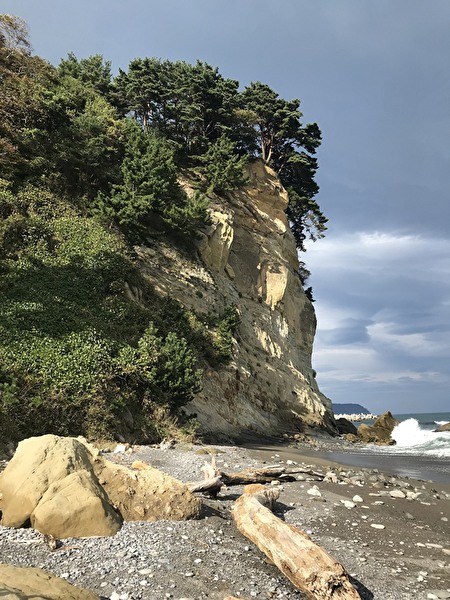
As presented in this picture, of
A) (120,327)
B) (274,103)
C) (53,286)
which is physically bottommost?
(120,327)

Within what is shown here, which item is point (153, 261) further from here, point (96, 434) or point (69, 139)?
point (96, 434)

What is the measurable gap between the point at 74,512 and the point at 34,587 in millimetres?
2530

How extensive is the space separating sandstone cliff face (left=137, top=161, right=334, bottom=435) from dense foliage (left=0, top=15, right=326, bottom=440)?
2.05 m

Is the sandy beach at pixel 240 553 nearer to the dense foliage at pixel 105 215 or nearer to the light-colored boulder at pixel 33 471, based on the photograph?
the light-colored boulder at pixel 33 471

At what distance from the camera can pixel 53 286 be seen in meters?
17.9

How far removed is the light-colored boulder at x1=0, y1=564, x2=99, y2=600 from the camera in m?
3.23

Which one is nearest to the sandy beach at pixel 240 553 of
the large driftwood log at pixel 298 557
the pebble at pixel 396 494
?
the large driftwood log at pixel 298 557

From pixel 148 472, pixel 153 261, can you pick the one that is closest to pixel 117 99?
pixel 153 261

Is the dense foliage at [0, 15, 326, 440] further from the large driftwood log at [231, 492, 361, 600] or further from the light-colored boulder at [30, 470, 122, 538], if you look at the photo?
the large driftwood log at [231, 492, 361, 600]

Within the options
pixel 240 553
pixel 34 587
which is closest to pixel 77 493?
pixel 240 553

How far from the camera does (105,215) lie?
80.4 ft

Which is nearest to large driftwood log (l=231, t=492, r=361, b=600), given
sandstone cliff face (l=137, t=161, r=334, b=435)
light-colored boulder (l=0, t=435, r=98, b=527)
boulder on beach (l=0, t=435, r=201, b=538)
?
boulder on beach (l=0, t=435, r=201, b=538)

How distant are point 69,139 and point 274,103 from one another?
25518 millimetres

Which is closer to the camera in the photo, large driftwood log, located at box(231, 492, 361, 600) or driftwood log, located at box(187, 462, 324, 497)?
large driftwood log, located at box(231, 492, 361, 600)
